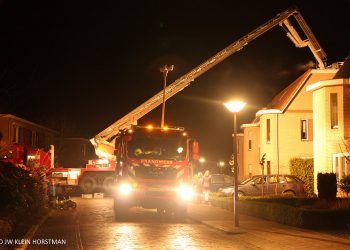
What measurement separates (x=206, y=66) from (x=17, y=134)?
23.4 metres

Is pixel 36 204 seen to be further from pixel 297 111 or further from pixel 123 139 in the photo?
pixel 297 111

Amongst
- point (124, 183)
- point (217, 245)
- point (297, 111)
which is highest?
point (297, 111)

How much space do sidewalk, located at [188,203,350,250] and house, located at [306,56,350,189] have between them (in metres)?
8.33

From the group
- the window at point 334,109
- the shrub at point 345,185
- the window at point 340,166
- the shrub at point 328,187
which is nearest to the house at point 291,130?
the window at point 334,109

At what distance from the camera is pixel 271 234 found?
16.7m

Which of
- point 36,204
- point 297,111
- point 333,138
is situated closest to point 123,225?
point 36,204

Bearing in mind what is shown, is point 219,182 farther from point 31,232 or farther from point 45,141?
point 31,232

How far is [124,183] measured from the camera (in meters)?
21.4

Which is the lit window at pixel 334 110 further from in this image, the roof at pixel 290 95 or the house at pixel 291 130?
the house at pixel 291 130

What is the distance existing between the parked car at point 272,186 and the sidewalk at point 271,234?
837 centimetres

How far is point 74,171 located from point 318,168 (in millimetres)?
15722

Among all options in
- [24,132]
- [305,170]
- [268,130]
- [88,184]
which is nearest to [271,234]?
[305,170]

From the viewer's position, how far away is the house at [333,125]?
28.5 m

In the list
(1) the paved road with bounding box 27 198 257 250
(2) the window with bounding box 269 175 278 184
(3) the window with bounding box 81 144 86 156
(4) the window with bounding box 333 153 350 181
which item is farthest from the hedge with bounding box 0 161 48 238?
(3) the window with bounding box 81 144 86 156
